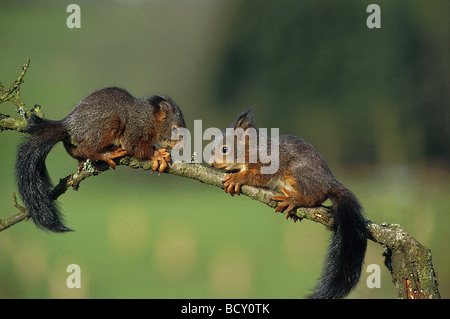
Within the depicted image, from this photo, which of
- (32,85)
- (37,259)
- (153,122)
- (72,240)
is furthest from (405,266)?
(32,85)

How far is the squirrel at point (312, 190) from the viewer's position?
3414mm

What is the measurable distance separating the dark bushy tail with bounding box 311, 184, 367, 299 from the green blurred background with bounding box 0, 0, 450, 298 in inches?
284

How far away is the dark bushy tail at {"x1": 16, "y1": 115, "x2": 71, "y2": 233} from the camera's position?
354 centimetres

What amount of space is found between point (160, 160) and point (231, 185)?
18.8 inches

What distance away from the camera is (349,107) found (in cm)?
1753

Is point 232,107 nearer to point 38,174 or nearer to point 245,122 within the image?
point 245,122

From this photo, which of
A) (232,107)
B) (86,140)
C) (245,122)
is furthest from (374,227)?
(232,107)

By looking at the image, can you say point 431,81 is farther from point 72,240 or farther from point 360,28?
point 72,240

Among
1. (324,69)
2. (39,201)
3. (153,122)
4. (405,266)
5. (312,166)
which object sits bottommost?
(405,266)

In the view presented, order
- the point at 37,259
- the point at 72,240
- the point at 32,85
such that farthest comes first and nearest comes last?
1. the point at 32,85
2. the point at 72,240
3. the point at 37,259

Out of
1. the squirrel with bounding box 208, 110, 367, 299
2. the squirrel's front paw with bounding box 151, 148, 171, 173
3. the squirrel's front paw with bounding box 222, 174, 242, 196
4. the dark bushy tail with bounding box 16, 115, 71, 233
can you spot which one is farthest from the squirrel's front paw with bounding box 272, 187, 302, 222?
the dark bushy tail with bounding box 16, 115, 71, 233

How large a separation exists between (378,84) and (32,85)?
1113 cm

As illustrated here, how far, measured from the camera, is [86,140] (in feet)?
12.4

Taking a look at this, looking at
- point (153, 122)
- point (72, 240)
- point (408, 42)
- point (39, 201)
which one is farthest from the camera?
point (408, 42)
